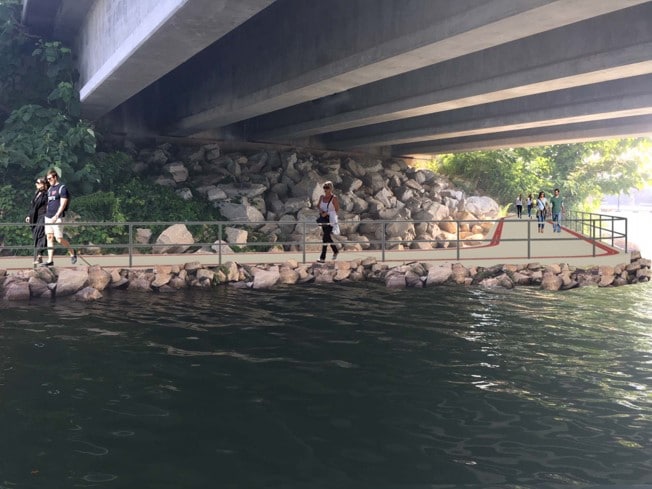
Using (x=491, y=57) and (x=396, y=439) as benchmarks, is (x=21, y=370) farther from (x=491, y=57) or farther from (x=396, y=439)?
(x=491, y=57)

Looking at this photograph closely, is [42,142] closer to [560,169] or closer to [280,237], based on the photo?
[280,237]

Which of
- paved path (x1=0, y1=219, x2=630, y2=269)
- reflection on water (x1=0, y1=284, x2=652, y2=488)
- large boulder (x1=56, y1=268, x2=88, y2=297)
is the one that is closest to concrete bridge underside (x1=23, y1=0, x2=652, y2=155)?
paved path (x1=0, y1=219, x2=630, y2=269)

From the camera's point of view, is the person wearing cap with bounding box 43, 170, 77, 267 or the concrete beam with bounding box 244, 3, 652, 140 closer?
the concrete beam with bounding box 244, 3, 652, 140

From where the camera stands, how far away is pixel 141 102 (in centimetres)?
2900

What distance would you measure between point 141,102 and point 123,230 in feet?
28.4

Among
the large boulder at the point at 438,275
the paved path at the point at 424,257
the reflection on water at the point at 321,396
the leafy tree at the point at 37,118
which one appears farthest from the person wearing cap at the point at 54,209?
the large boulder at the point at 438,275

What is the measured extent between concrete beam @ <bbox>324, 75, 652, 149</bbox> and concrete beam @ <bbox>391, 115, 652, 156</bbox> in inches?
142

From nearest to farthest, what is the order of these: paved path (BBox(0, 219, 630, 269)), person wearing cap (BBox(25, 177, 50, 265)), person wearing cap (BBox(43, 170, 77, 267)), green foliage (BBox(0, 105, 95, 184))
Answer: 1. person wearing cap (BBox(43, 170, 77, 267))
2. person wearing cap (BBox(25, 177, 50, 265))
3. paved path (BBox(0, 219, 630, 269))
4. green foliage (BBox(0, 105, 95, 184))

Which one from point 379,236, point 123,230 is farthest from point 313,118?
point 123,230

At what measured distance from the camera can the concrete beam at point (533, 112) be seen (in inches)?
719

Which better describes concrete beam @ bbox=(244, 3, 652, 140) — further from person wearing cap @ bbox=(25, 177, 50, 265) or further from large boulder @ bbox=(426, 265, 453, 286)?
person wearing cap @ bbox=(25, 177, 50, 265)

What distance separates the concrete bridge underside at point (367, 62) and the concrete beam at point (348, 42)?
0.03 meters

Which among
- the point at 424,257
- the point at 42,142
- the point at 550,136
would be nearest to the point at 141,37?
the point at 424,257

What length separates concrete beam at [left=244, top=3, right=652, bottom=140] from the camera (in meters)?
13.6
